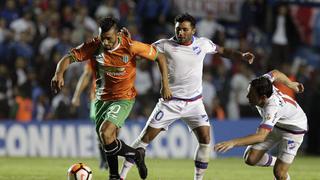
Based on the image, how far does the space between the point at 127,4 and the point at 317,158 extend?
6070 mm

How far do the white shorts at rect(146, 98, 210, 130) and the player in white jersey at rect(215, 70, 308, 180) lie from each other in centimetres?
79

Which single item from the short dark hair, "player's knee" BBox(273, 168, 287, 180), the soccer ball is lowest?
"player's knee" BBox(273, 168, 287, 180)

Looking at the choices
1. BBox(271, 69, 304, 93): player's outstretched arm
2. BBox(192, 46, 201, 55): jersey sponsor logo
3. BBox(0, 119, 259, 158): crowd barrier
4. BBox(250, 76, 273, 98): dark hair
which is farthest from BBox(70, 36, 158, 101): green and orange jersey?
BBox(0, 119, 259, 158): crowd barrier

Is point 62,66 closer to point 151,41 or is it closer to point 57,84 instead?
point 57,84

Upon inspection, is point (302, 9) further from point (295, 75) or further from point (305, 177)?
point (305, 177)

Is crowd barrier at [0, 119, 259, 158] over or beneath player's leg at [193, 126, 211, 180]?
beneath

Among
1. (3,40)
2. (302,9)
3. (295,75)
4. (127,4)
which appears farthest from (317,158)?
(3,40)

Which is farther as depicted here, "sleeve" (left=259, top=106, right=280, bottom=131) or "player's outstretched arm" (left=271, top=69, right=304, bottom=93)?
"player's outstretched arm" (left=271, top=69, right=304, bottom=93)

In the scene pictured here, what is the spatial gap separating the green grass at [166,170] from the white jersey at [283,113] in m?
2.23

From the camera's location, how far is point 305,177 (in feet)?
43.3

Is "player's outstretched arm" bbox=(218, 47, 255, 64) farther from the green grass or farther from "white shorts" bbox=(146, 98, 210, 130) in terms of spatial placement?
the green grass

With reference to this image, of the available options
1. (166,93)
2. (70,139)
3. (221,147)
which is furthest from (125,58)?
(70,139)

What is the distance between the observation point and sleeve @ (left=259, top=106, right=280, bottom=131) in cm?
998

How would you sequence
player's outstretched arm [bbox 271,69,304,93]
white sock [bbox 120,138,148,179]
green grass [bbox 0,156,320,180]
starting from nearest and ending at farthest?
player's outstretched arm [bbox 271,69,304,93] < white sock [bbox 120,138,148,179] < green grass [bbox 0,156,320,180]
